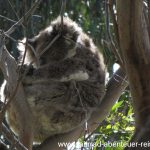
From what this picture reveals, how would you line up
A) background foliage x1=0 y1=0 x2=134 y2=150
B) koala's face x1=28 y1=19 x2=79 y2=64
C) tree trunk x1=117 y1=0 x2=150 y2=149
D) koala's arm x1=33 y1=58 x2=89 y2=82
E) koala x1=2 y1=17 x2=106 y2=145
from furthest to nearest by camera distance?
koala's face x1=28 y1=19 x2=79 y2=64
koala's arm x1=33 y1=58 x2=89 y2=82
koala x1=2 y1=17 x2=106 y2=145
background foliage x1=0 y1=0 x2=134 y2=150
tree trunk x1=117 y1=0 x2=150 y2=149

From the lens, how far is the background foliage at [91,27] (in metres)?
3.47

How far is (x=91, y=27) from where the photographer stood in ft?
A: 21.0

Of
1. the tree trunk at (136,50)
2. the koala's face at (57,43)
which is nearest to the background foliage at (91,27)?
the koala's face at (57,43)

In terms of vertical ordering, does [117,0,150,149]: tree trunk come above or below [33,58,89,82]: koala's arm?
below

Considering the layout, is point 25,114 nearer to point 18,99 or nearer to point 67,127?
point 18,99

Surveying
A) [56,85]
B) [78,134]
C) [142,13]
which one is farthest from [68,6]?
[142,13]

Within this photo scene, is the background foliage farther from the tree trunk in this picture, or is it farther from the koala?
the tree trunk

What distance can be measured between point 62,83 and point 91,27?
244 cm

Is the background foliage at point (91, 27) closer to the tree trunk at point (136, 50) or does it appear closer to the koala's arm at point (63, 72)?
the koala's arm at point (63, 72)

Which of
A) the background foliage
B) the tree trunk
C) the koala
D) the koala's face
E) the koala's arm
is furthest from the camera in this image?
the koala's face

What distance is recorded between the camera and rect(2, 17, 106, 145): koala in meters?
3.89

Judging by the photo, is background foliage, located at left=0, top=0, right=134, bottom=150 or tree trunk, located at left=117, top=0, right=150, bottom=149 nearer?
tree trunk, located at left=117, top=0, right=150, bottom=149

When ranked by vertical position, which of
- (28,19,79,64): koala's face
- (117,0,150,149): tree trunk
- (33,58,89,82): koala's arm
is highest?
(28,19,79,64): koala's face

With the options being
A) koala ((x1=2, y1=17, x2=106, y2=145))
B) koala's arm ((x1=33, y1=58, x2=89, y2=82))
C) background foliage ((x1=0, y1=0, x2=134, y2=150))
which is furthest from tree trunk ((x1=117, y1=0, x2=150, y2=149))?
koala's arm ((x1=33, y1=58, x2=89, y2=82))
